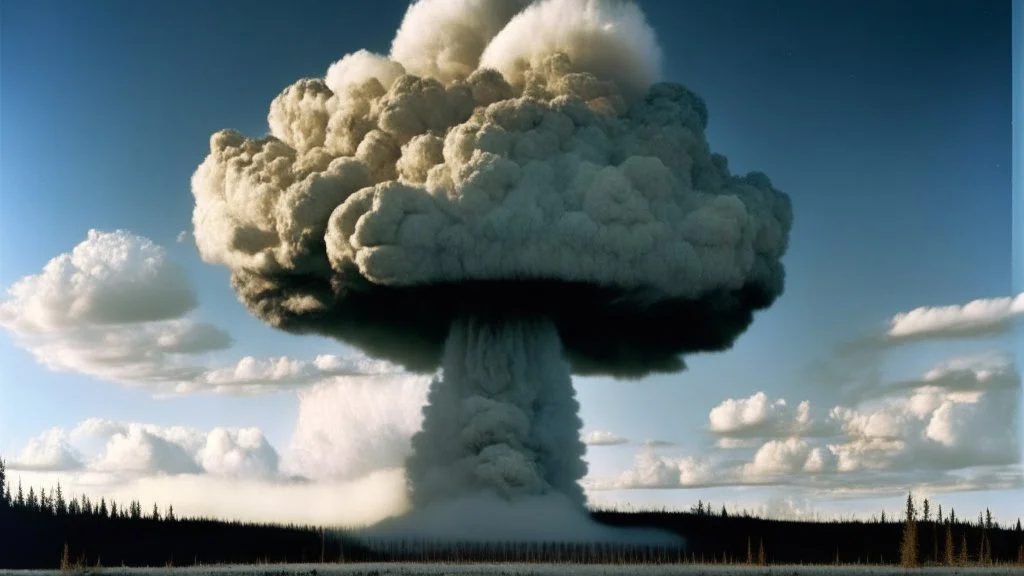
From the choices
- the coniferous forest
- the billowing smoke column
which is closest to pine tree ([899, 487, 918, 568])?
the coniferous forest

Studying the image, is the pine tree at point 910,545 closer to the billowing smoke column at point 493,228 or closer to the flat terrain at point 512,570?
the flat terrain at point 512,570

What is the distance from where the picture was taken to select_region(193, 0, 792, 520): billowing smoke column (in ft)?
275

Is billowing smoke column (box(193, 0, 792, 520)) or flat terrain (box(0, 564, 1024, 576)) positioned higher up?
billowing smoke column (box(193, 0, 792, 520))

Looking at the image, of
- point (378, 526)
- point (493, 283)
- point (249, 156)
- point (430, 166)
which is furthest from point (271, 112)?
point (378, 526)

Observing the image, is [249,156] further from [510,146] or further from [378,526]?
[378,526]

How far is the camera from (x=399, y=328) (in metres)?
93.2

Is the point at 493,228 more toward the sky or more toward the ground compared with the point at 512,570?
more toward the sky

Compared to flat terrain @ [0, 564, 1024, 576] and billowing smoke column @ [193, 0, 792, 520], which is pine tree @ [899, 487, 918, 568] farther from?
billowing smoke column @ [193, 0, 792, 520]

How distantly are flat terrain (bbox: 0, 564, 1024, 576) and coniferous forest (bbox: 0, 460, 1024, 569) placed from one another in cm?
275

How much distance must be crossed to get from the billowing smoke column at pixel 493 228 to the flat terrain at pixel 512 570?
14.2 metres

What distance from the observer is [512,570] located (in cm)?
6844

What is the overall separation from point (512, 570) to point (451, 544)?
10.5 meters

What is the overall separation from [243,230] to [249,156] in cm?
447

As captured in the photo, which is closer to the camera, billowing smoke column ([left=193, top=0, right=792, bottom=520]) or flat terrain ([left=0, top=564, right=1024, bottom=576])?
flat terrain ([left=0, top=564, right=1024, bottom=576])
